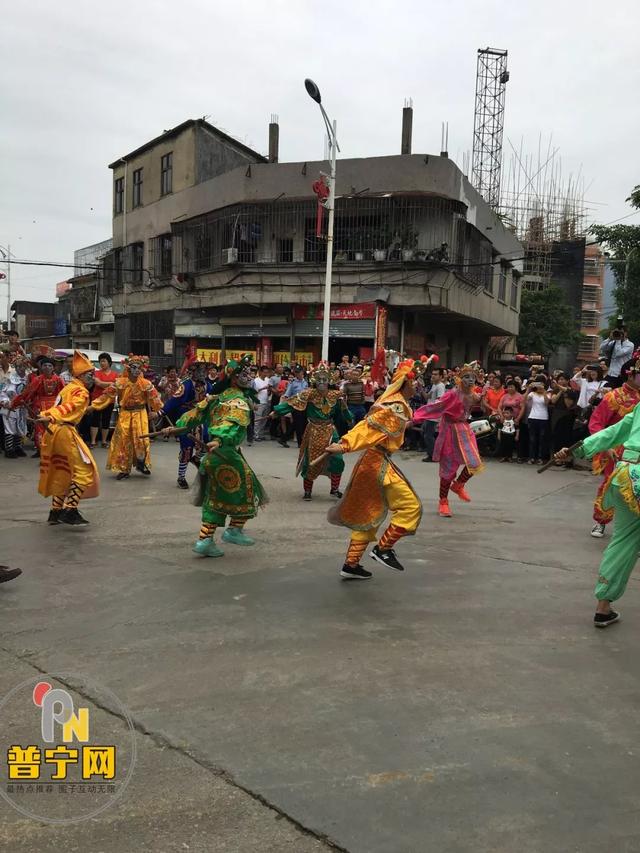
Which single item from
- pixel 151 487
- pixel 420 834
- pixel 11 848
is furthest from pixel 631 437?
pixel 151 487

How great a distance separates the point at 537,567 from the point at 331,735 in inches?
139

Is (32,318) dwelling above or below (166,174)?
below

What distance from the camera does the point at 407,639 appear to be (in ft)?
14.1

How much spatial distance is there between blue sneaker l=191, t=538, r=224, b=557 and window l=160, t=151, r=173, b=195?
2662cm

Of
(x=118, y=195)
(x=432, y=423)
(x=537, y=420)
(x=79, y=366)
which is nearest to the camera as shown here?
(x=79, y=366)

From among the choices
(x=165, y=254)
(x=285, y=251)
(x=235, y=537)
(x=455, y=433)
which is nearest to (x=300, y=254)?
(x=285, y=251)

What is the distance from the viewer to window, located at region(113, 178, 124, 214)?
113ft

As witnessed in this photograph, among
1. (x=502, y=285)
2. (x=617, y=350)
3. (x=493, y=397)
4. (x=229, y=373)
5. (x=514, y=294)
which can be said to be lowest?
(x=493, y=397)

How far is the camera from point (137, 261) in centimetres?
3269

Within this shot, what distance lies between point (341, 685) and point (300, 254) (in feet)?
70.9

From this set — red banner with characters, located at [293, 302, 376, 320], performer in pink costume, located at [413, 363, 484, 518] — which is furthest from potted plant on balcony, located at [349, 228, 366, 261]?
performer in pink costume, located at [413, 363, 484, 518]

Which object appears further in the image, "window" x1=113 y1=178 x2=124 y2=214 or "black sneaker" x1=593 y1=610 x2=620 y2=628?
"window" x1=113 y1=178 x2=124 y2=214

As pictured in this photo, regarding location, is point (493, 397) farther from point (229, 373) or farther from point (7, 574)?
point (7, 574)

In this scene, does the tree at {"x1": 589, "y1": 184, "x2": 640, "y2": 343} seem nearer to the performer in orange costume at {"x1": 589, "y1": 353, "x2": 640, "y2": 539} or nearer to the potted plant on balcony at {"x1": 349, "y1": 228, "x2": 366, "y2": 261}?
the potted plant on balcony at {"x1": 349, "y1": 228, "x2": 366, "y2": 261}
